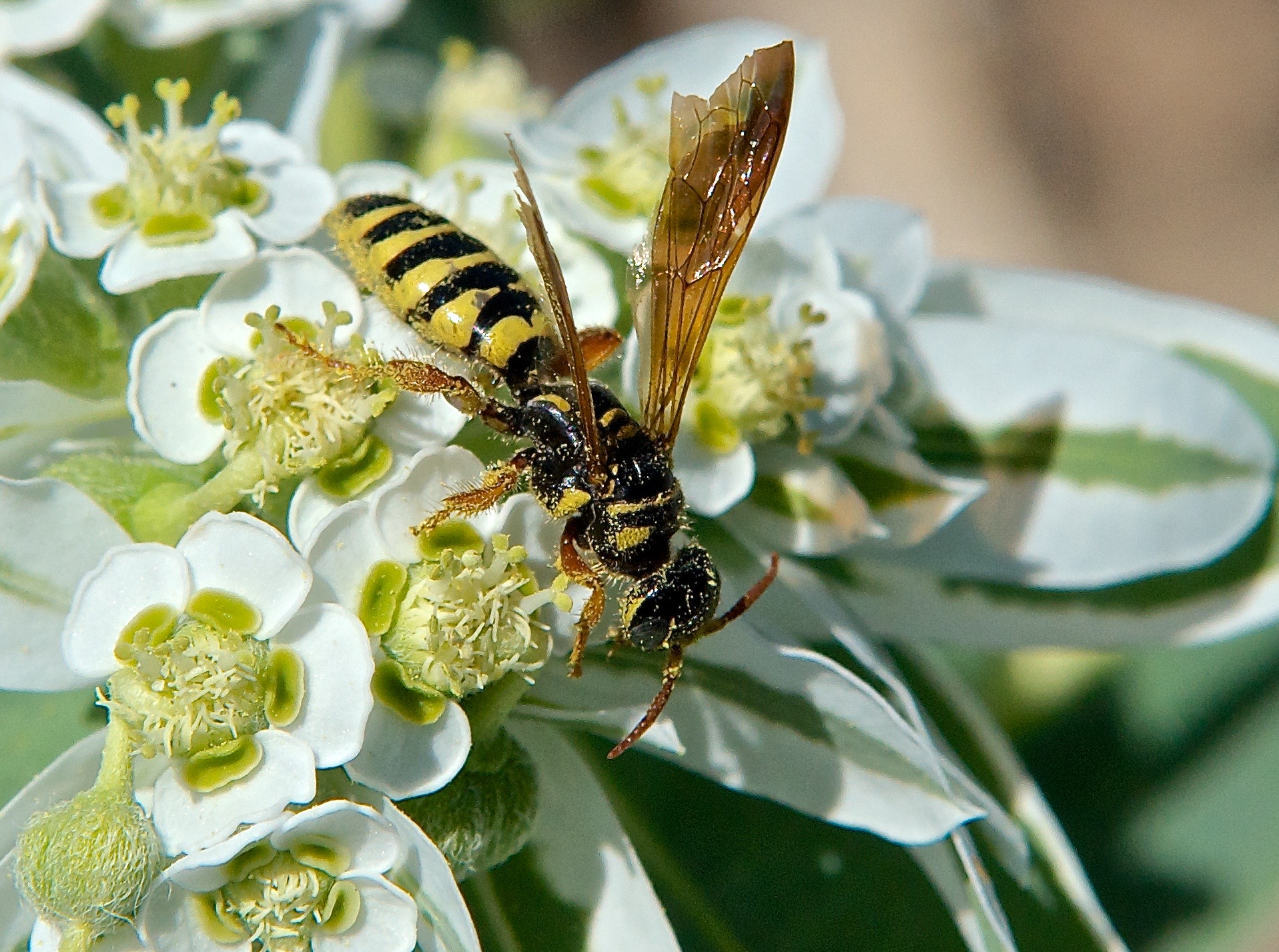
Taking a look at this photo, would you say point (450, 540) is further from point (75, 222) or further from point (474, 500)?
point (75, 222)

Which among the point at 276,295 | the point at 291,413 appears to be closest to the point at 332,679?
the point at 291,413

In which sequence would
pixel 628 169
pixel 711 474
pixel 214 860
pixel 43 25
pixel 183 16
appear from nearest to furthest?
pixel 214 860 < pixel 711 474 < pixel 628 169 < pixel 43 25 < pixel 183 16

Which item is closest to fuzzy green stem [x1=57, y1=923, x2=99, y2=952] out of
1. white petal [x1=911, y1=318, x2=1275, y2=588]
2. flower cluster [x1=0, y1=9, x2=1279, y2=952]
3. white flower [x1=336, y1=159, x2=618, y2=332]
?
flower cluster [x1=0, y1=9, x2=1279, y2=952]

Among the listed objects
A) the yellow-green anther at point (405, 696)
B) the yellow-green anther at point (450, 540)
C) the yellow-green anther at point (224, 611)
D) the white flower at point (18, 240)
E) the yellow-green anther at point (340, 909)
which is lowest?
the yellow-green anther at point (340, 909)

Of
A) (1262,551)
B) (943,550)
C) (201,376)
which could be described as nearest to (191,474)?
(201,376)

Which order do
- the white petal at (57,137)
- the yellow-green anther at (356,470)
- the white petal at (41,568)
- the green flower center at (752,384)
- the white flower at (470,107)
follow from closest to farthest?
the white petal at (41,568), the yellow-green anther at (356,470), the green flower center at (752,384), the white petal at (57,137), the white flower at (470,107)

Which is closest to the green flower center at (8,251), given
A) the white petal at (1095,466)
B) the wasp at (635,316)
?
the wasp at (635,316)

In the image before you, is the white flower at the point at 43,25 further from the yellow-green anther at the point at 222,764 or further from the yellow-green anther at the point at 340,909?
the yellow-green anther at the point at 340,909
